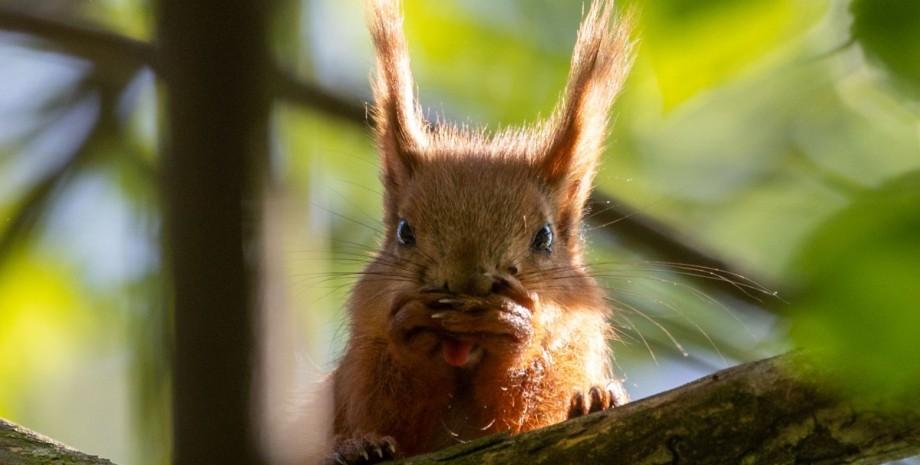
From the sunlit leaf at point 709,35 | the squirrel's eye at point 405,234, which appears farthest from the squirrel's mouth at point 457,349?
the sunlit leaf at point 709,35

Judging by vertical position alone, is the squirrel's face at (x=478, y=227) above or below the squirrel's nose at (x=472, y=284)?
above

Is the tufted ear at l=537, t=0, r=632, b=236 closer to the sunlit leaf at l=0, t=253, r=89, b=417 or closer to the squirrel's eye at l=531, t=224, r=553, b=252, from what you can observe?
→ the squirrel's eye at l=531, t=224, r=553, b=252

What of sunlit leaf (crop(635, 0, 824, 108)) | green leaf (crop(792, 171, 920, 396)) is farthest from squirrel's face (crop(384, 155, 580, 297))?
green leaf (crop(792, 171, 920, 396))

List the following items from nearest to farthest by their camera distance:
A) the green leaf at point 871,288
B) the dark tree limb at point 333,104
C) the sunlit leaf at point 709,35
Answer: the green leaf at point 871,288 → the sunlit leaf at point 709,35 → the dark tree limb at point 333,104

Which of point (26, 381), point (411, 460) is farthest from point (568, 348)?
point (26, 381)

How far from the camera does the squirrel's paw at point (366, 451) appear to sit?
11.4 ft

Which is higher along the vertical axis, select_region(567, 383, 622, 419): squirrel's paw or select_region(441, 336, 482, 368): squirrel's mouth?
select_region(441, 336, 482, 368): squirrel's mouth

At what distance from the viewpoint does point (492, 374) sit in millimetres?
3904

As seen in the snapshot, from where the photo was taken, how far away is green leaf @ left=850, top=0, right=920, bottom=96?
3.49 ft

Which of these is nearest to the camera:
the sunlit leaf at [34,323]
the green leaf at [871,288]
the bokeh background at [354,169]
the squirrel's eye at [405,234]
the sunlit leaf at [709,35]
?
the green leaf at [871,288]

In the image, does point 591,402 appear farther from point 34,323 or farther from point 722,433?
point 34,323

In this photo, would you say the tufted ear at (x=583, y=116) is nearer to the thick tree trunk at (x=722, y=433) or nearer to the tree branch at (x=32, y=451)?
the thick tree trunk at (x=722, y=433)

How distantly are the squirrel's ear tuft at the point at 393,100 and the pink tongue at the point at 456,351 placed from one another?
4.12 ft

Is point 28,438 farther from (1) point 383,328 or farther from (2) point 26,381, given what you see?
(2) point 26,381
